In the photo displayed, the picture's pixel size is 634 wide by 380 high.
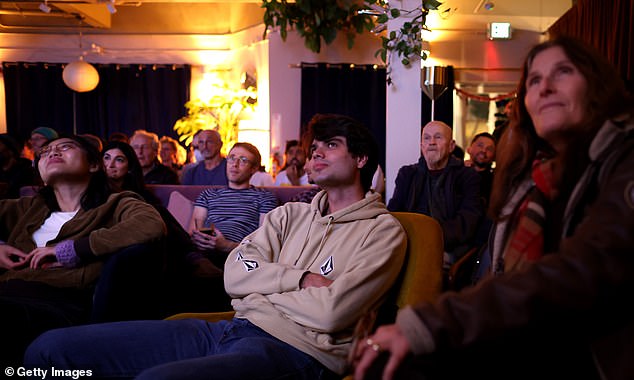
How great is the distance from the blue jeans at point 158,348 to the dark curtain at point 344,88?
22.5 feet

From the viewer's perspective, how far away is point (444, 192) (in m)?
3.71

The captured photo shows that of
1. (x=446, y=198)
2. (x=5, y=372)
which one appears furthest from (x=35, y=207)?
(x=446, y=198)

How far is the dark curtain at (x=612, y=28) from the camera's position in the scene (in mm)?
4930

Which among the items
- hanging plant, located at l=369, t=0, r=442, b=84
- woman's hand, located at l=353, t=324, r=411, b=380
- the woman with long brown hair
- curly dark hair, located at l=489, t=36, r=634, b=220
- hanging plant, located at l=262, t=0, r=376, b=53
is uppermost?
hanging plant, located at l=369, t=0, r=442, b=84

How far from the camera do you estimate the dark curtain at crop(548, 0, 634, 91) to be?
4.93 m

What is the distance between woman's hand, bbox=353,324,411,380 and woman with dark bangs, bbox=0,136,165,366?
4.61 ft

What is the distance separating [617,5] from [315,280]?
449cm

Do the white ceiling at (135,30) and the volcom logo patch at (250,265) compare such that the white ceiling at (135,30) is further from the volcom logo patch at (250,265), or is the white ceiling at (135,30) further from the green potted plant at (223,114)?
the volcom logo patch at (250,265)

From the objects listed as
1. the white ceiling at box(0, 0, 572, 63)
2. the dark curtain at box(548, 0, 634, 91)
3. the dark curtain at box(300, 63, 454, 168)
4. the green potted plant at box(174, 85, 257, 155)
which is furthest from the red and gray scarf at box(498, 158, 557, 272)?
the white ceiling at box(0, 0, 572, 63)

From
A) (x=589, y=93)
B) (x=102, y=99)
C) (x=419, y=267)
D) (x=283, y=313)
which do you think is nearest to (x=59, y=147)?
(x=283, y=313)

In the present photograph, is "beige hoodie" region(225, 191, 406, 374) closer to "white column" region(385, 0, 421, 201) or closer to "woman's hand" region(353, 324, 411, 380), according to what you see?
"woman's hand" region(353, 324, 411, 380)

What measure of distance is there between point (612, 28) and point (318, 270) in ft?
14.7

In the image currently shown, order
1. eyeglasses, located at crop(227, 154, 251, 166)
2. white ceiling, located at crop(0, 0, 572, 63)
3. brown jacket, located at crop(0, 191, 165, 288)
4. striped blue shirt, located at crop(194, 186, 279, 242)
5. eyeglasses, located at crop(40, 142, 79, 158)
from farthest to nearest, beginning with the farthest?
1. white ceiling, located at crop(0, 0, 572, 63)
2. eyeglasses, located at crop(227, 154, 251, 166)
3. striped blue shirt, located at crop(194, 186, 279, 242)
4. eyeglasses, located at crop(40, 142, 79, 158)
5. brown jacket, located at crop(0, 191, 165, 288)

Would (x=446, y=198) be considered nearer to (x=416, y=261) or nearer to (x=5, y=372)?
(x=416, y=261)
